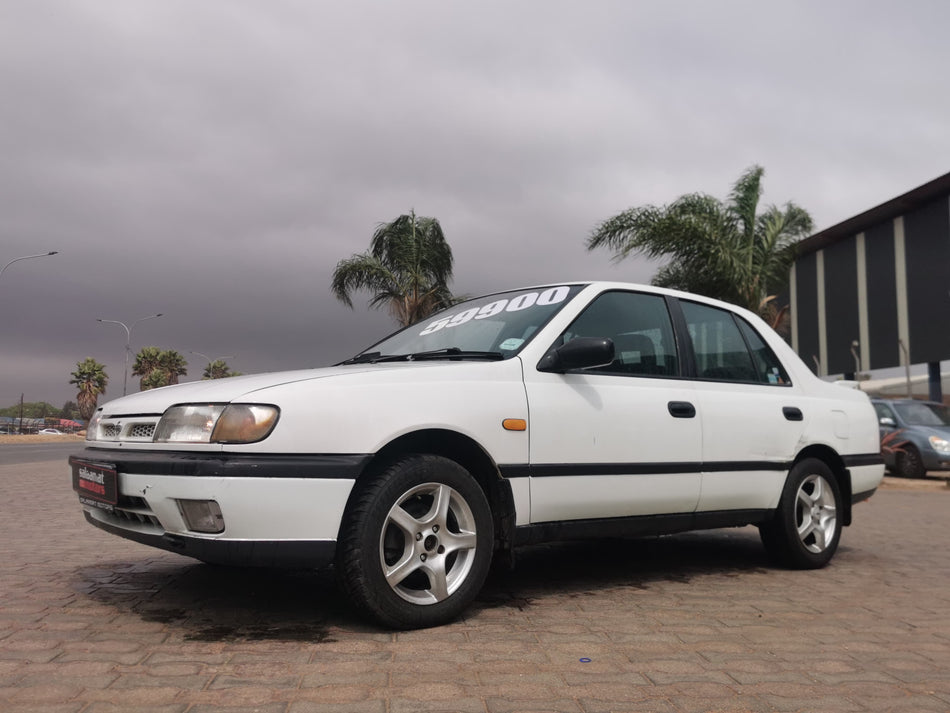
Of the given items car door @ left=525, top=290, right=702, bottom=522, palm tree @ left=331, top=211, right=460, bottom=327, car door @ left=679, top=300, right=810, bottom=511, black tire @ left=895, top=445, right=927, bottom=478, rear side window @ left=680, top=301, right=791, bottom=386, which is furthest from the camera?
palm tree @ left=331, top=211, right=460, bottom=327

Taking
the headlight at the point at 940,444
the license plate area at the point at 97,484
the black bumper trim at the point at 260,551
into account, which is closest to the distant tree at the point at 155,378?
the headlight at the point at 940,444

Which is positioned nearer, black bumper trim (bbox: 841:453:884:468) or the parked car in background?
black bumper trim (bbox: 841:453:884:468)

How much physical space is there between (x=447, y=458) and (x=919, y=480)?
43.4ft

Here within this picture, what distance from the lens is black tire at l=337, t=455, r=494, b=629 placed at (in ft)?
10.6

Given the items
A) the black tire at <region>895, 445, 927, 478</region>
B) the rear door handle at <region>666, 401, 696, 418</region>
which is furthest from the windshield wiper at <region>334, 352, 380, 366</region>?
the black tire at <region>895, 445, 927, 478</region>

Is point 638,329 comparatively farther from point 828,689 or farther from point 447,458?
point 828,689

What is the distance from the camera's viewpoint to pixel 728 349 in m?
5.07

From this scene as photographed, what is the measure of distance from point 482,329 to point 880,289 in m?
40.1

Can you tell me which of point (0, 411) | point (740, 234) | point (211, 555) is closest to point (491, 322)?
point (211, 555)

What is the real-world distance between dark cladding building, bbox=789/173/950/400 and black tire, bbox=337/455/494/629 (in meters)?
31.4

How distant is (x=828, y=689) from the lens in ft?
9.20

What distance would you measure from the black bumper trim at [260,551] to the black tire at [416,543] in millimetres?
96

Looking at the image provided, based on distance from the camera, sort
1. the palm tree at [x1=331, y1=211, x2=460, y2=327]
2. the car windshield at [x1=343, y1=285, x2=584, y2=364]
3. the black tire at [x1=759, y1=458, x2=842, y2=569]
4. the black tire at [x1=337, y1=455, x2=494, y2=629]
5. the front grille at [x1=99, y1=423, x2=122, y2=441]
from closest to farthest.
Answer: the black tire at [x1=337, y1=455, x2=494, y2=629], the front grille at [x1=99, y1=423, x2=122, y2=441], the car windshield at [x1=343, y1=285, x2=584, y2=364], the black tire at [x1=759, y1=458, x2=842, y2=569], the palm tree at [x1=331, y1=211, x2=460, y2=327]

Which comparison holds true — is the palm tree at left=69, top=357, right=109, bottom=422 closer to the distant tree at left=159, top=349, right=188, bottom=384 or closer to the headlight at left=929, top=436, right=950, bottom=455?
the distant tree at left=159, top=349, right=188, bottom=384
